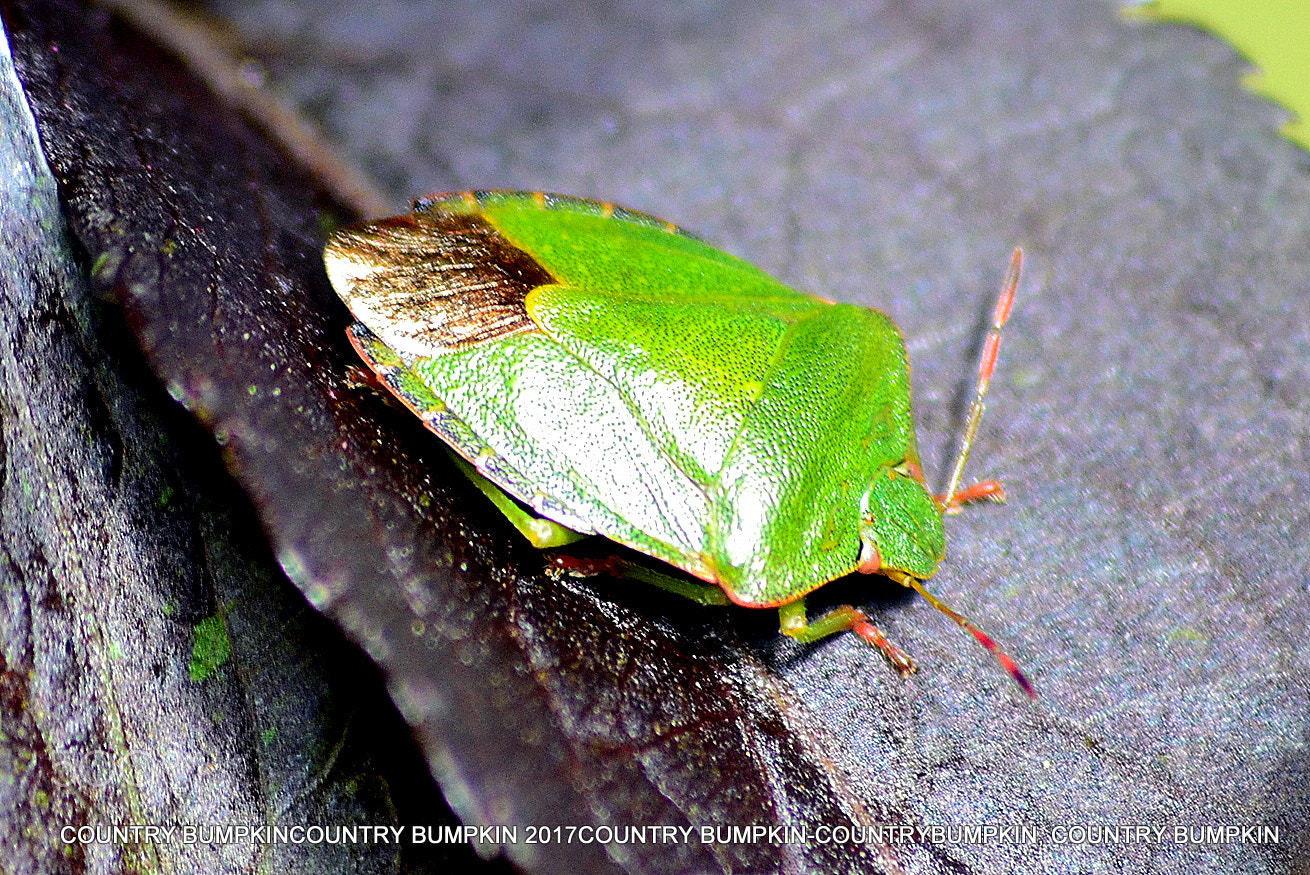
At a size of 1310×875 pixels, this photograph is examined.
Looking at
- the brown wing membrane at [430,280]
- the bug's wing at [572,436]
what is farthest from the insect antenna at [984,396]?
the brown wing membrane at [430,280]

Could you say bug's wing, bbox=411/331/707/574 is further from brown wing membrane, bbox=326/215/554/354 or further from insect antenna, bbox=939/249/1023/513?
insect antenna, bbox=939/249/1023/513

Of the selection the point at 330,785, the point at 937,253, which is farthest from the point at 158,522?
the point at 937,253

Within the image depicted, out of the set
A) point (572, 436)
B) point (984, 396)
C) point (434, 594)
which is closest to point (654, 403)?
point (572, 436)

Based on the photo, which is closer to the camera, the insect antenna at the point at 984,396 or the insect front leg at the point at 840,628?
the insect front leg at the point at 840,628

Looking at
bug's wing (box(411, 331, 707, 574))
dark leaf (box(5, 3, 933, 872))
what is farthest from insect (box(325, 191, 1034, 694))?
dark leaf (box(5, 3, 933, 872))

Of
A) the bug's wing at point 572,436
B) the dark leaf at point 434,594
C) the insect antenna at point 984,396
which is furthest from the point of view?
the insect antenna at point 984,396

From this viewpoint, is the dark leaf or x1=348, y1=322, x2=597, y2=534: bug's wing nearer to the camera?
the dark leaf

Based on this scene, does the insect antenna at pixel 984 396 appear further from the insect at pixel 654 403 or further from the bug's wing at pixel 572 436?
the bug's wing at pixel 572 436
